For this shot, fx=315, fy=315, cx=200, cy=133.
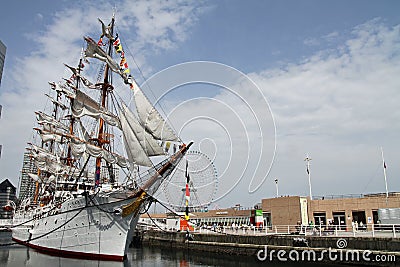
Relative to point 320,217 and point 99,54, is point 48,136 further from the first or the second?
point 320,217

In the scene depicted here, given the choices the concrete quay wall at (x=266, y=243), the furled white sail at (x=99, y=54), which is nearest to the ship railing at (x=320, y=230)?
the concrete quay wall at (x=266, y=243)

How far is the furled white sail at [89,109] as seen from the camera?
3094 centimetres

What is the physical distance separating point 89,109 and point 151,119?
7321mm

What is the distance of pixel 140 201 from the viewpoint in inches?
1021

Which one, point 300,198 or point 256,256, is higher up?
point 300,198

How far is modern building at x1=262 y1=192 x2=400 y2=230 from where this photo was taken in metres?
30.3

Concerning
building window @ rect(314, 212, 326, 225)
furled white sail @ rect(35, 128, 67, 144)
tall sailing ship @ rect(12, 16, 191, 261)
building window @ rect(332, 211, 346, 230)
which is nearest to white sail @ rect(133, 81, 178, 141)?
tall sailing ship @ rect(12, 16, 191, 261)

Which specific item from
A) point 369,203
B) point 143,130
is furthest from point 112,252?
point 369,203

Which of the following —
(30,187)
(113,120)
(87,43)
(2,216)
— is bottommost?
(2,216)

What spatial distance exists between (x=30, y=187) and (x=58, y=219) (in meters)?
36.9

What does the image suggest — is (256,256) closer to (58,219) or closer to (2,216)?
(58,219)

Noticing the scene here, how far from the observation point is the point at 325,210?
32.5 m

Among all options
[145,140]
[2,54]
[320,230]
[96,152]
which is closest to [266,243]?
[320,230]

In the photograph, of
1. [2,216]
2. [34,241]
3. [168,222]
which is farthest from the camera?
[2,216]
